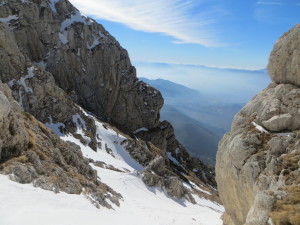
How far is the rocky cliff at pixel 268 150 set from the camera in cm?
1274

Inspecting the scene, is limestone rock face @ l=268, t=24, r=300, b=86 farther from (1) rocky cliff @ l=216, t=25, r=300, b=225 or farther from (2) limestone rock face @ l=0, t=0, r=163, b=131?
(2) limestone rock face @ l=0, t=0, r=163, b=131

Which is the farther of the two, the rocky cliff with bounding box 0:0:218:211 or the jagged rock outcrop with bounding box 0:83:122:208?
the rocky cliff with bounding box 0:0:218:211

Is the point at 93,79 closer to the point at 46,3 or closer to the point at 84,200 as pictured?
the point at 46,3

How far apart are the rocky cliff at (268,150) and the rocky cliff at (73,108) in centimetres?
1050

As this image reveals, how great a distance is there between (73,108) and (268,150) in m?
56.7

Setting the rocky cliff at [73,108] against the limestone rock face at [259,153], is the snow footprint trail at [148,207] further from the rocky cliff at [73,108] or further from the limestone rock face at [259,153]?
the limestone rock face at [259,153]

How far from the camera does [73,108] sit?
66938 mm

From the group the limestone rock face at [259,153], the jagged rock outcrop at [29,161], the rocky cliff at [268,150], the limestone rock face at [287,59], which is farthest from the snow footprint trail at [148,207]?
the limestone rock face at [287,59]

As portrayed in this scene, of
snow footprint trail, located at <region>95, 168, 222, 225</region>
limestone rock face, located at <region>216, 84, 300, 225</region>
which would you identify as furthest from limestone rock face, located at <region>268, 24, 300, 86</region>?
snow footprint trail, located at <region>95, 168, 222, 225</region>

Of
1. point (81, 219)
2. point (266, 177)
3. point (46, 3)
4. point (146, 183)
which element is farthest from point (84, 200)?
point (46, 3)

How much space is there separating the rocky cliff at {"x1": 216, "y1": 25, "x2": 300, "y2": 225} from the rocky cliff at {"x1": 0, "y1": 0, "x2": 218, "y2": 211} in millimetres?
10503

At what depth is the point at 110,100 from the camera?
9938 cm

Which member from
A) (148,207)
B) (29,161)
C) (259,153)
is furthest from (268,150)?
(148,207)

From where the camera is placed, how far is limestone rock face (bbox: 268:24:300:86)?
62.3 feet
